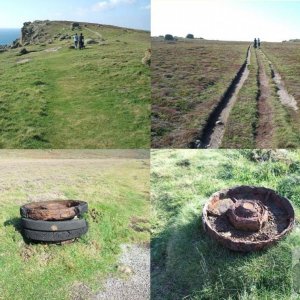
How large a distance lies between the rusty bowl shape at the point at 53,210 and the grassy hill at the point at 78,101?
13.1 feet

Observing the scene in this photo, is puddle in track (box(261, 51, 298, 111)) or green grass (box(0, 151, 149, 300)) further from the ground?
puddle in track (box(261, 51, 298, 111))

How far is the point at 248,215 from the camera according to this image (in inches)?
420

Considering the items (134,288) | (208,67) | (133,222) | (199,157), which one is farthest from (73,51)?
(134,288)

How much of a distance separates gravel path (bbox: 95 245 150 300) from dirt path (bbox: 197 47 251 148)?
487 centimetres

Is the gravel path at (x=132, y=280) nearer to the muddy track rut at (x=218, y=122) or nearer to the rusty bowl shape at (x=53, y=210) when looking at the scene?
the rusty bowl shape at (x=53, y=210)

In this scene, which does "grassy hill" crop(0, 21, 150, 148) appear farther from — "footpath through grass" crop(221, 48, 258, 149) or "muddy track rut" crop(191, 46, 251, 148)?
"footpath through grass" crop(221, 48, 258, 149)

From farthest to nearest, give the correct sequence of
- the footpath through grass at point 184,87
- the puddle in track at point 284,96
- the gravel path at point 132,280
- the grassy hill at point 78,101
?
the puddle in track at point 284,96, the grassy hill at point 78,101, the footpath through grass at point 184,87, the gravel path at point 132,280

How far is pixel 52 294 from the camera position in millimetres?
10539

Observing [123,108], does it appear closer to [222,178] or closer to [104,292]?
[222,178]

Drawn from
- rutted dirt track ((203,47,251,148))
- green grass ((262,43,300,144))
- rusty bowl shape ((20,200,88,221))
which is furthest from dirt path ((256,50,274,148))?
rusty bowl shape ((20,200,88,221))

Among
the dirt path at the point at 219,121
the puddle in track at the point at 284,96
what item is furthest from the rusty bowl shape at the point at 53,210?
the puddle in track at the point at 284,96

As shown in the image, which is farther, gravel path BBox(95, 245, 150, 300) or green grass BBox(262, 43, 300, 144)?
green grass BBox(262, 43, 300, 144)

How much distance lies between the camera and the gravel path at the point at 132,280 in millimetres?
10750

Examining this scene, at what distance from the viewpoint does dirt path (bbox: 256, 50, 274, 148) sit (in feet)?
50.4
